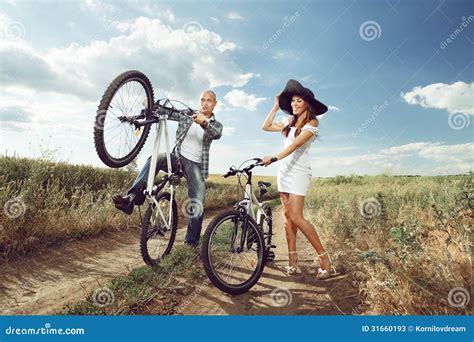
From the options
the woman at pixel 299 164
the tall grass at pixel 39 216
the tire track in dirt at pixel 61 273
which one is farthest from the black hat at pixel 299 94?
the tall grass at pixel 39 216

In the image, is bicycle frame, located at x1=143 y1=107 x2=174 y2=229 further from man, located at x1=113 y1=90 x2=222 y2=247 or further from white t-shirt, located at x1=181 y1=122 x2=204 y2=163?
white t-shirt, located at x1=181 y1=122 x2=204 y2=163

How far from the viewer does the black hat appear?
526 centimetres

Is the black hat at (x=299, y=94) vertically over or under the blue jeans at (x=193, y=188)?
over

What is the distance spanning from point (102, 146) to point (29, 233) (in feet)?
7.90

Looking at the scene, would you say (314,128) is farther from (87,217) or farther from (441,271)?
(87,217)

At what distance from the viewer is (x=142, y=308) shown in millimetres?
3926

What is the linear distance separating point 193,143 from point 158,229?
1.46m

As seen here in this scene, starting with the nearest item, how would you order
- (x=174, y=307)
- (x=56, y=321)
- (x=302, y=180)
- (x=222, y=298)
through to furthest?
(x=56, y=321), (x=174, y=307), (x=222, y=298), (x=302, y=180)

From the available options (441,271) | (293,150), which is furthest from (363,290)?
(293,150)

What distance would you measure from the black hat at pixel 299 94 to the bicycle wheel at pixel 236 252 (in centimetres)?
193

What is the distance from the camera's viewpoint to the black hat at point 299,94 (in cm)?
526

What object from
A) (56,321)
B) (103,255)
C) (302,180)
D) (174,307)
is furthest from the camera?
(103,255)

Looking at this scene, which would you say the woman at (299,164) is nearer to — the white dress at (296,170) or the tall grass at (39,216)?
the white dress at (296,170)

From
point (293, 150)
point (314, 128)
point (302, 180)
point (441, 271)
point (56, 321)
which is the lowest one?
point (56, 321)
